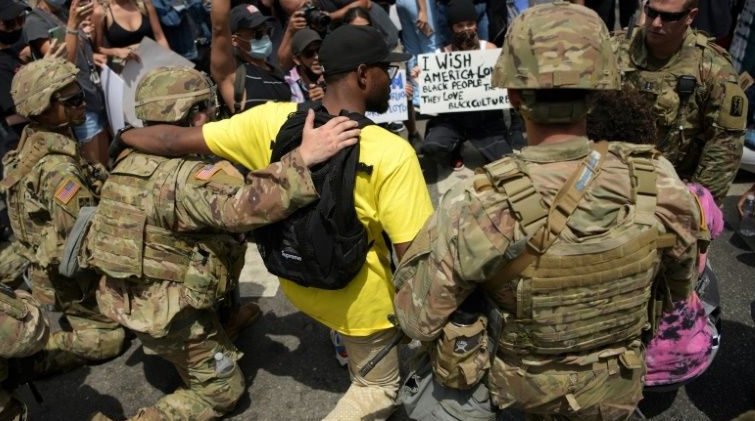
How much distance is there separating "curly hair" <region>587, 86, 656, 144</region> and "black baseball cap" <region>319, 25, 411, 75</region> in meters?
0.88

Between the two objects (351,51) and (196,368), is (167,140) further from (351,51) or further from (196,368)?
(196,368)

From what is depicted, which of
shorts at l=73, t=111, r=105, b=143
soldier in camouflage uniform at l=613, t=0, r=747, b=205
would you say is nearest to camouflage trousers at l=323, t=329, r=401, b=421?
soldier in camouflage uniform at l=613, t=0, r=747, b=205

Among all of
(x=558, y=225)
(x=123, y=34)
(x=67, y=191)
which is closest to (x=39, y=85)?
(x=67, y=191)

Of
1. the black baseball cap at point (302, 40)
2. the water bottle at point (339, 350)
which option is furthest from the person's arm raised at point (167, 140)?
the black baseball cap at point (302, 40)

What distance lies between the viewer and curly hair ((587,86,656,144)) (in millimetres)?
2062

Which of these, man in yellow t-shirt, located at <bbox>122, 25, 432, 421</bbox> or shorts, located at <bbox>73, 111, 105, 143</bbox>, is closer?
man in yellow t-shirt, located at <bbox>122, 25, 432, 421</bbox>

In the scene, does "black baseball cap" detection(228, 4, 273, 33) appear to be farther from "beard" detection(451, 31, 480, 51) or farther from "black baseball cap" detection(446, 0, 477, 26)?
"beard" detection(451, 31, 480, 51)

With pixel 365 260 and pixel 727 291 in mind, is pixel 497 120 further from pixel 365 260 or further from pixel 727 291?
pixel 365 260

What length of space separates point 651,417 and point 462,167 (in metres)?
3.39

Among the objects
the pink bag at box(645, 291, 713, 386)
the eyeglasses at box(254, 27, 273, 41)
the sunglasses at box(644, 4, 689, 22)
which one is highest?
the sunglasses at box(644, 4, 689, 22)

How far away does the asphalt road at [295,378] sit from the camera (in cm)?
310

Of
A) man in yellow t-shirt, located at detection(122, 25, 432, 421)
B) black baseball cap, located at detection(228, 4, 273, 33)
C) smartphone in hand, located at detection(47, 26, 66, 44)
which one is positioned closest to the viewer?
man in yellow t-shirt, located at detection(122, 25, 432, 421)

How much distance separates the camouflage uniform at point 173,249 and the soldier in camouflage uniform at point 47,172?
0.51 meters

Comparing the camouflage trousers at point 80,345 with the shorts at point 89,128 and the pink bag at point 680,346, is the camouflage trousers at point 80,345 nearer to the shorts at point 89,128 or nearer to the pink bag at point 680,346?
the shorts at point 89,128
